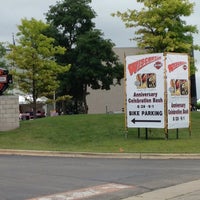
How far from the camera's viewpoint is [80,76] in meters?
48.3

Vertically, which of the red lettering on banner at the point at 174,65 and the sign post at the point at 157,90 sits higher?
the red lettering on banner at the point at 174,65

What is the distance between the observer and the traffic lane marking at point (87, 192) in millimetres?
9086

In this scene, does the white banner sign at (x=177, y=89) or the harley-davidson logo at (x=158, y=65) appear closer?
the harley-davidson logo at (x=158, y=65)

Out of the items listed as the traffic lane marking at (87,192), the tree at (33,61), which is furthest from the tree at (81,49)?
the traffic lane marking at (87,192)

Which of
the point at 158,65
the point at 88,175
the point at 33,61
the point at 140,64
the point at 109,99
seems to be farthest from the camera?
the point at 109,99

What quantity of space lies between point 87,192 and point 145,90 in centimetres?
1180

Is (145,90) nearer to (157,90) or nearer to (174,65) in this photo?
(157,90)

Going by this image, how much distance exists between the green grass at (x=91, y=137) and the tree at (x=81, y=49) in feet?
70.7

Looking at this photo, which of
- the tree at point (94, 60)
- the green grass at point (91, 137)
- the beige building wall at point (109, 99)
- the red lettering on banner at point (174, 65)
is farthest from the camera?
the beige building wall at point (109, 99)

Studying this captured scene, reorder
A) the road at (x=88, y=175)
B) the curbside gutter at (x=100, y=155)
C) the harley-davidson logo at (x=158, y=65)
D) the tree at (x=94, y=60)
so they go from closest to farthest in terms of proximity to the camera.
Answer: the road at (x=88, y=175) < the curbside gutter at (x=100, y=155) < the harley-davidson logo at (x=158, y=65) < the tree at (x=94, y=60)

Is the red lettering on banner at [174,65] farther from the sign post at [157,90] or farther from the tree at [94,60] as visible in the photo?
the tree at [94,60]

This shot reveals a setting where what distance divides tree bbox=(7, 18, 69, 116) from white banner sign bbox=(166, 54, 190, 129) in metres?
16.5

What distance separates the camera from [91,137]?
71.3ft

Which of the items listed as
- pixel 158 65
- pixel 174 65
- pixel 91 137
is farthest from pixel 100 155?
pixel 174 65
